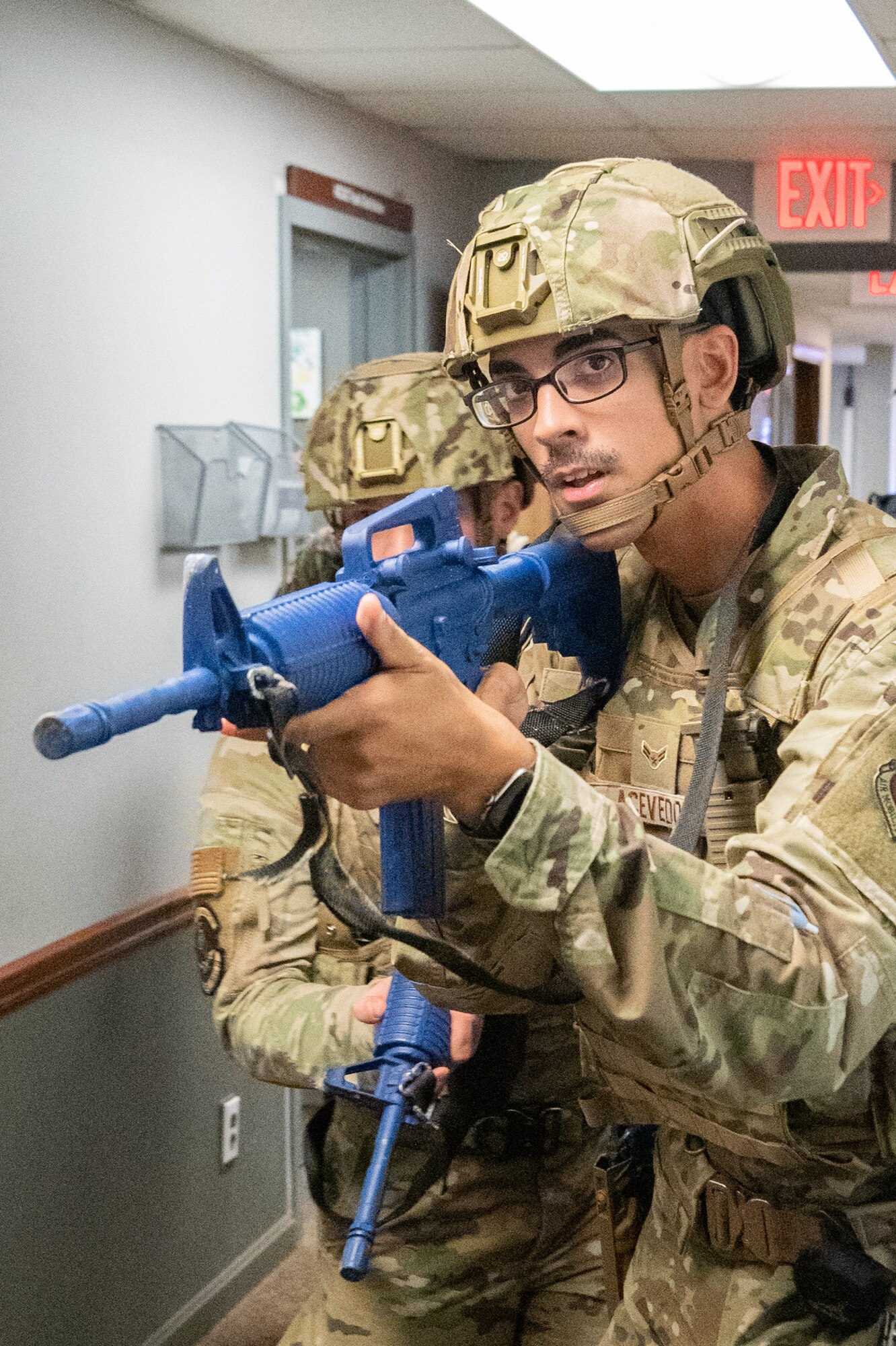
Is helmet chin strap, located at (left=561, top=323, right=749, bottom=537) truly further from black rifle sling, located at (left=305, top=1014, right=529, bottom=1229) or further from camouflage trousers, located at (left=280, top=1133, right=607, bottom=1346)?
camouflage trousers, located at (left=280, top=1133, right=607, bottom=1346)

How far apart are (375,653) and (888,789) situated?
0.43 metres

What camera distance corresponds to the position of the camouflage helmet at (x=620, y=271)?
54.2 inches

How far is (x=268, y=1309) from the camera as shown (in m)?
3.14

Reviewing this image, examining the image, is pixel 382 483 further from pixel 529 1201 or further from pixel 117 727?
pixel 117 727

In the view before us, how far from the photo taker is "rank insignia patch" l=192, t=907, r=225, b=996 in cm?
221

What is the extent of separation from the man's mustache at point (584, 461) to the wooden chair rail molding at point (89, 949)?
142cm

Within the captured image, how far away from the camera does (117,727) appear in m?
0.86

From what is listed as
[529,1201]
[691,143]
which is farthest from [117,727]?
[691,143]

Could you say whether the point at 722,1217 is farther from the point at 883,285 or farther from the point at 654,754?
the point at 883,285

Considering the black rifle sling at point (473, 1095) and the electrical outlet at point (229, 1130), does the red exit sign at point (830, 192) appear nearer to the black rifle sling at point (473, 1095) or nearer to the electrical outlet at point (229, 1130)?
the electrical outlet at point (229, 1130)

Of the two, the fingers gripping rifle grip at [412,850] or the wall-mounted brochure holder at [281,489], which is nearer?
the fingers gripping rifle grip at [412,850]

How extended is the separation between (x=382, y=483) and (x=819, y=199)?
7.60ft

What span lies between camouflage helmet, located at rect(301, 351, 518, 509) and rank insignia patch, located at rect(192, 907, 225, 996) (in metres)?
0.71

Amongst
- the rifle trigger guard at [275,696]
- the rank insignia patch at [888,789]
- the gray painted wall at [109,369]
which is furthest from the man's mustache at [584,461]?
the gray painted wall at [109,369]
